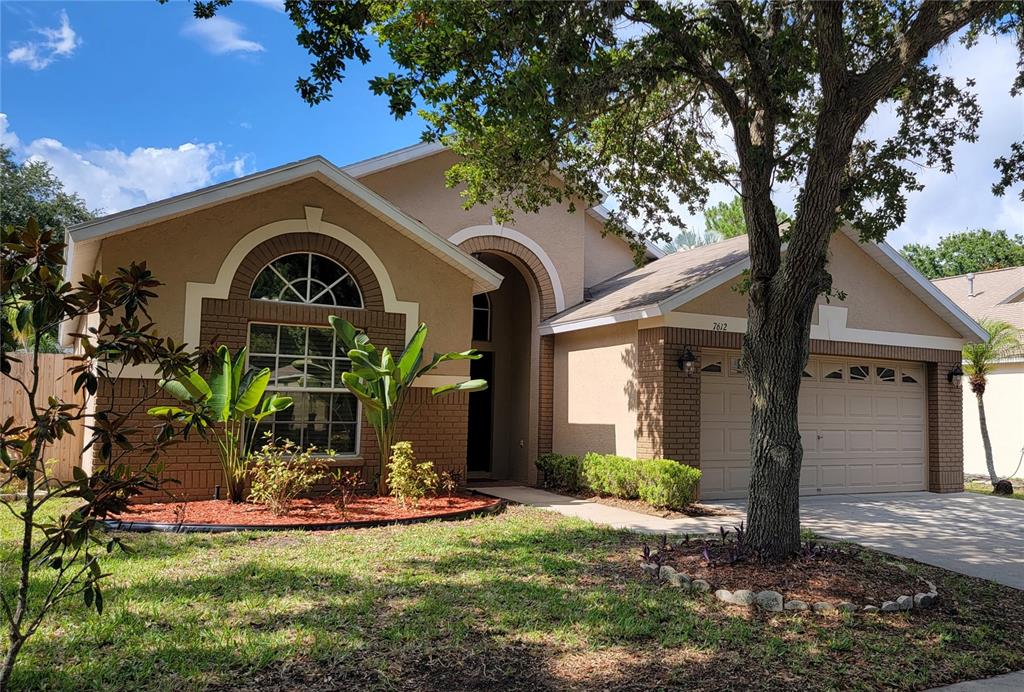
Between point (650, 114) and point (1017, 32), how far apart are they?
14.6 feet

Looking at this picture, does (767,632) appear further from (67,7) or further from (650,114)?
(67,7)

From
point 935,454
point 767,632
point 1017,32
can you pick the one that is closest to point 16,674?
point 767,632

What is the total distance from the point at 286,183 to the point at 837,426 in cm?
1111

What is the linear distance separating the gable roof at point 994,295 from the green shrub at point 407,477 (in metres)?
18.9

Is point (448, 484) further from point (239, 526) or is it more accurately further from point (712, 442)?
point (712, 442)

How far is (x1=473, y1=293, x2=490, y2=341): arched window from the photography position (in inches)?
647

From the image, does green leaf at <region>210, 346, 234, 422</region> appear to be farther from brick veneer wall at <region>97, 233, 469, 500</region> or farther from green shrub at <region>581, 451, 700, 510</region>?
green shrub at <region>581, 451, 700, 510</region>

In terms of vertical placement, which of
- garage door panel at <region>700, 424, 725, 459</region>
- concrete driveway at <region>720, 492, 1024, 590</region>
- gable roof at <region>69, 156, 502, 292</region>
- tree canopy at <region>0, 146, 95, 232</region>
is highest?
tree canopy at <region>0, 146, 95, 232</region>

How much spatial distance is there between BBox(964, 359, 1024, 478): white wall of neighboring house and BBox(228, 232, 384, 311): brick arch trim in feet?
57.1

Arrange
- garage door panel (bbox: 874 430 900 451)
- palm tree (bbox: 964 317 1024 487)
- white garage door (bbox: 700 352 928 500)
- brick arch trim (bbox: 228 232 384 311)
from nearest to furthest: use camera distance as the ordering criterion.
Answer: brick arch trim (bbox: 228 232 384 311) < white garage door (bbox: 700 352 928 500) < garage door panel (bbox: 874 430 900 451) < palm tree (bbox: 964 317 1024 487)

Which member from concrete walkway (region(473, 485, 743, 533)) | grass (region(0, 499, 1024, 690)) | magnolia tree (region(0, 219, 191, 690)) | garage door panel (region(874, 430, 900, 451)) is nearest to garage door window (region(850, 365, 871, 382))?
garage door panel (region(874, 430, 900, 451))

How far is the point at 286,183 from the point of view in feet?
Answer: 35.5

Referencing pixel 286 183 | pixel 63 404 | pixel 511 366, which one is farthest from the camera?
pixel 511 366

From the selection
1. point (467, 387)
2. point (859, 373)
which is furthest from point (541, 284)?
point (859, 373)
